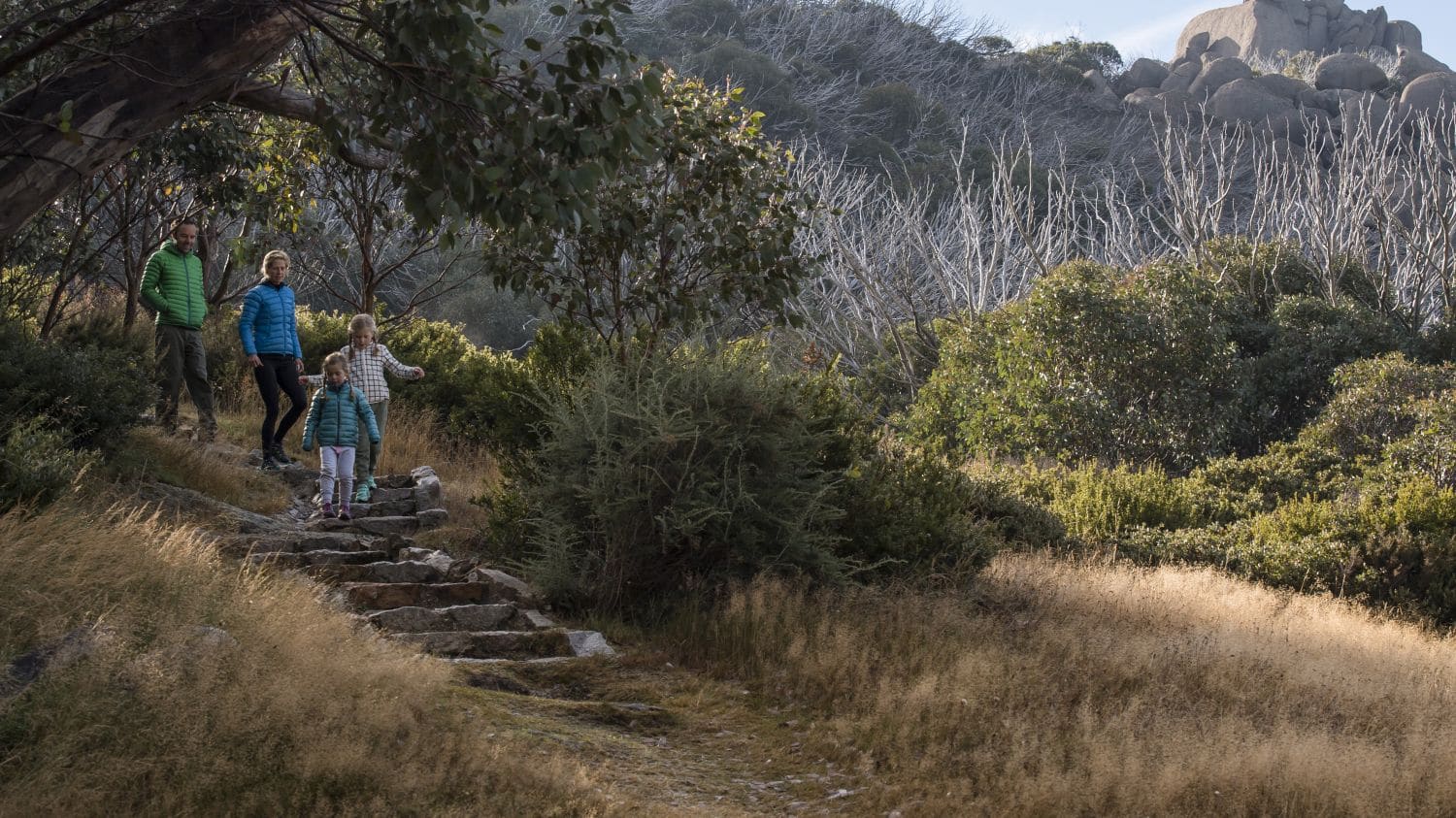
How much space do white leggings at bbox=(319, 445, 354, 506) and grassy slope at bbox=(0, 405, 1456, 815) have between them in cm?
194

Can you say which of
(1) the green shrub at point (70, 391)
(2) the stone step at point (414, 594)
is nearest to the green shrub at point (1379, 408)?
(2) the stone step at point (414, 594)

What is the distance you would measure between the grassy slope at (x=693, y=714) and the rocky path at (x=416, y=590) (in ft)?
1.34

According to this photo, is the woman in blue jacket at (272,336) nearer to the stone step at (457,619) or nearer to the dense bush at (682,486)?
the dense bush at (682,486)

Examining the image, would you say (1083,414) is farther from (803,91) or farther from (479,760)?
(803,91)

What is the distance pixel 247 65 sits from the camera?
18.1ft

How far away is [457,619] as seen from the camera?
7.29m

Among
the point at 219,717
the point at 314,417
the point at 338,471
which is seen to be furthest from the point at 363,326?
the point at 219,717

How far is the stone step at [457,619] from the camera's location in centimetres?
709

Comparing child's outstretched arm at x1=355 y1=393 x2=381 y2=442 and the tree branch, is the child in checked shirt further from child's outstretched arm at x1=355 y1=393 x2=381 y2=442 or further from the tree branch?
the tree branch

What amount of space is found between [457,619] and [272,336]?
4699 millimetres

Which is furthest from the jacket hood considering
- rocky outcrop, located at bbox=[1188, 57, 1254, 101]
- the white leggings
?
rocky outcrop, located at bbox=[1188, 57, 1254, 101]

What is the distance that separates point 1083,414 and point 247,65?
14027 mm

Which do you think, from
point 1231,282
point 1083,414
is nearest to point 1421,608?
point 1083,414

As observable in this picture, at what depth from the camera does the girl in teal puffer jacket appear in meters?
9.74
